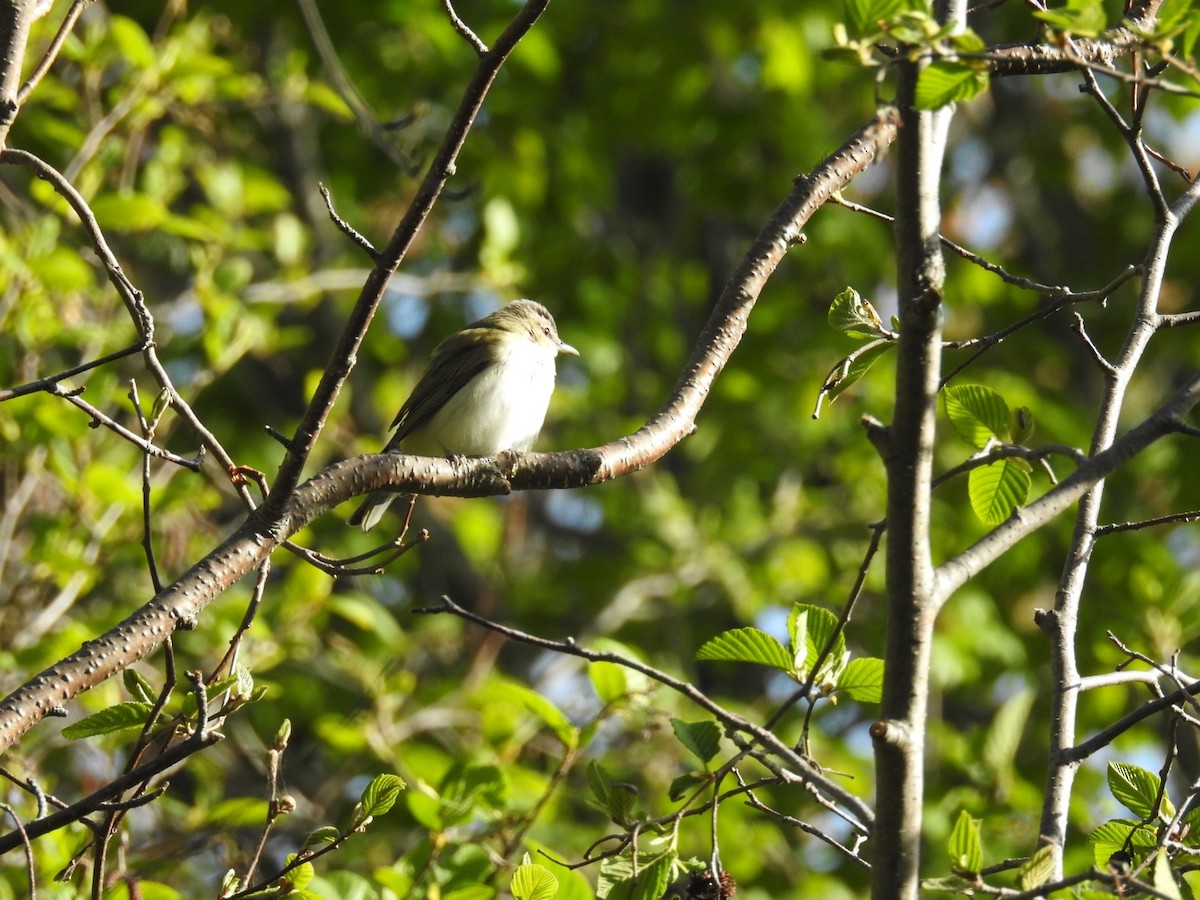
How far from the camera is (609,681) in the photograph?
12.5 ft

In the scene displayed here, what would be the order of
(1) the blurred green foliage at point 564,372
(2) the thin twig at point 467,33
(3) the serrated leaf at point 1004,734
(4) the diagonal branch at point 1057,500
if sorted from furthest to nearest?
1. (1) the blurred green foliage at point 564,372
2. (3) the serrated leaf at point 1004,734
3. (2) the thin twig at point 467,33
4. (4) the diagonal branch at point 1057,500

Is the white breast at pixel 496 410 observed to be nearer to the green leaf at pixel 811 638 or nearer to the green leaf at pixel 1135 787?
the green leaf at pixel 811 638

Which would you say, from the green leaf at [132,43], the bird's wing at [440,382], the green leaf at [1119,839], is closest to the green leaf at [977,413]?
the green leaf at [1119,839]

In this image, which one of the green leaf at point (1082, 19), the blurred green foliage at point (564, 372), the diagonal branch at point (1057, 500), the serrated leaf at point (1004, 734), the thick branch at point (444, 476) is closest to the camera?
the green leaf at point (1082, 19)

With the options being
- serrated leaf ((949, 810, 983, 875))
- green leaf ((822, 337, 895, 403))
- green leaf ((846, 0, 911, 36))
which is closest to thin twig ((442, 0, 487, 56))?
green leaf ((846, 0, 911, 36))

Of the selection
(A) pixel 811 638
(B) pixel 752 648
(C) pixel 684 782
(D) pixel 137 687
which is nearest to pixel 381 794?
(D) pixel 137 687

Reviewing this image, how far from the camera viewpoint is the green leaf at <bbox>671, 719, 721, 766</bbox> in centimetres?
260

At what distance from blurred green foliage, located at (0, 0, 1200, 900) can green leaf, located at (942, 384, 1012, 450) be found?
118 inches

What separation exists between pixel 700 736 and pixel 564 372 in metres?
7.90

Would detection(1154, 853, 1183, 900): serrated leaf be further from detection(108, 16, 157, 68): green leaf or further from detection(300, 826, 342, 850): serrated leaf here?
detection(108, 16, 157, 68): green leaf

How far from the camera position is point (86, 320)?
6336 mm

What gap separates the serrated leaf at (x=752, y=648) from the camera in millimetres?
2555

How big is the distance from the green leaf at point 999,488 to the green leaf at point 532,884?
1038 mm

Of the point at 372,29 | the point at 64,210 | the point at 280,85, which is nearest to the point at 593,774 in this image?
the point at 64,210
